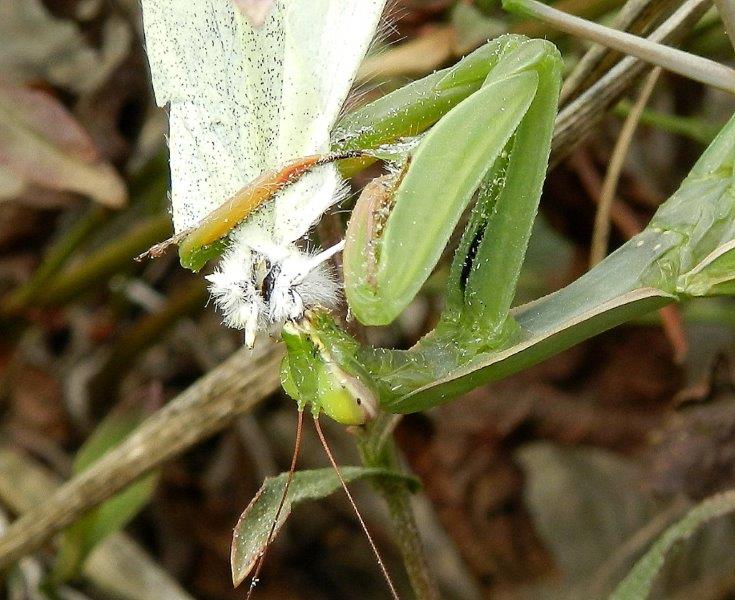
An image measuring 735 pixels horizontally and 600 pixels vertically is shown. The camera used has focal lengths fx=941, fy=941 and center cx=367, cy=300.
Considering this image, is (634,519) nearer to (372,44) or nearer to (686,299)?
(686,299)

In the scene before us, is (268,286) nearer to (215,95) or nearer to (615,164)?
(215,95)

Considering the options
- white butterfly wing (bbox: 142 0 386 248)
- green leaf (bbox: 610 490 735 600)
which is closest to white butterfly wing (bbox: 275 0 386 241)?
white butterfly wing (bbox: 142 0 386 248)

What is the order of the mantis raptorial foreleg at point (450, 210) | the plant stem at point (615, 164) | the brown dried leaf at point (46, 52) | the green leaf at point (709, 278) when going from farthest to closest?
the brown dried leaf at point (46, 52) → the plant stem at point (615, 164) → the green leaf at point (709, 278) → the mantis raptorial foreleg at point (450, 210)

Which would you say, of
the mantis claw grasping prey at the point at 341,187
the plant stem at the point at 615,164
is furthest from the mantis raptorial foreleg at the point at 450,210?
the plant stem at the point at 615,164

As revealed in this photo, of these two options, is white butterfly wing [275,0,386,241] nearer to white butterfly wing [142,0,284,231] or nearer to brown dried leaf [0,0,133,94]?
white butterfly wing [142,0,284,231]

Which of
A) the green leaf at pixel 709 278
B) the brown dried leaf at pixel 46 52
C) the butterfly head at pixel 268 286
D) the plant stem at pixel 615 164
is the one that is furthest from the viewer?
the brown dried leaf at pixel 46 52

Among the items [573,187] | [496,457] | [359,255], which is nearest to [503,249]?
[359,255]

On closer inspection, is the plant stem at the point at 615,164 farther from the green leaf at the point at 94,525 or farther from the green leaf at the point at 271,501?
the green leaf at the point at 94,525
